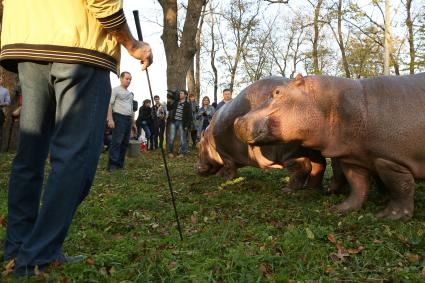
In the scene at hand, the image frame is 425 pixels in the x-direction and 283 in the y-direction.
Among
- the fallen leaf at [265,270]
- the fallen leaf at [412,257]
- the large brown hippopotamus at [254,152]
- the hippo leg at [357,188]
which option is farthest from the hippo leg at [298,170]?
A: the fallen leaf at [265,270]

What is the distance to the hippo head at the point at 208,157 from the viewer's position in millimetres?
6953

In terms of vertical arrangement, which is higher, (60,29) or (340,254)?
(60,29)

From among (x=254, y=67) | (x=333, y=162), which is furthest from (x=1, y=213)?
(x=254, y=67)

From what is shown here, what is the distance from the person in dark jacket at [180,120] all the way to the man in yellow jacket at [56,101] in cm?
1054

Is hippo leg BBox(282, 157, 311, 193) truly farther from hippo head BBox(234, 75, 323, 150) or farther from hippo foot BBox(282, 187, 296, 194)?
hippo head BBox(234, 75, 323, 150)

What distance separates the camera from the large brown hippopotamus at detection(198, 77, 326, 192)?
5.68 metres

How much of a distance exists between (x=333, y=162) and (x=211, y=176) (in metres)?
2.46

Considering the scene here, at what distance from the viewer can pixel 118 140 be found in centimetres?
911

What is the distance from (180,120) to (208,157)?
21.6ft

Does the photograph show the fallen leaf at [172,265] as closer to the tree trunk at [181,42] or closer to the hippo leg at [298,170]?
the hippo leg at [298,170]

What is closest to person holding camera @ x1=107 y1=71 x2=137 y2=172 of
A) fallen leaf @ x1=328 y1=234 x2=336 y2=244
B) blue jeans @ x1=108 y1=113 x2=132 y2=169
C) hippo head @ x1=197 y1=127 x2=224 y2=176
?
blue jeans @ x1=108 y1=113 x2=132 y2=169

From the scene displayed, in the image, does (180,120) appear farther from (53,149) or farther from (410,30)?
(410,30)

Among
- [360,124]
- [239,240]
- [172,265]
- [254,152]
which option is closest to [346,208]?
[360,124]

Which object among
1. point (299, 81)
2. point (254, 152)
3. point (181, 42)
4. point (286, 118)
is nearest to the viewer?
point (286, 118)
